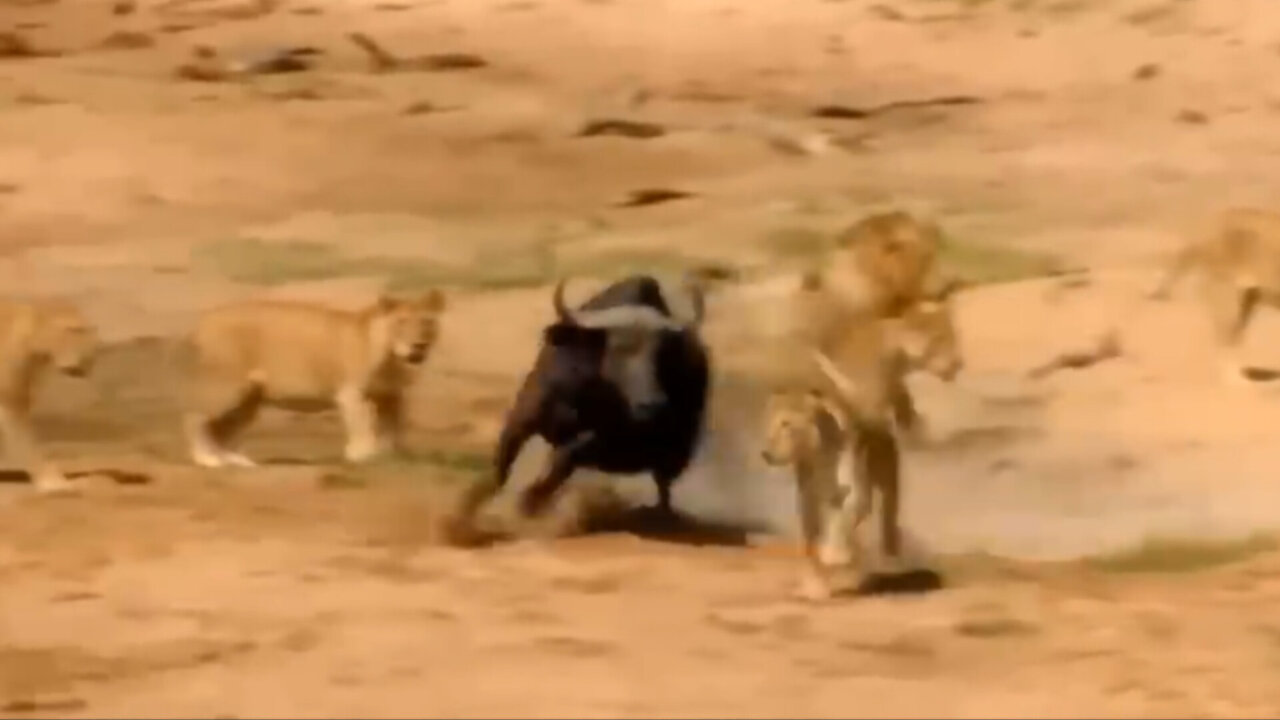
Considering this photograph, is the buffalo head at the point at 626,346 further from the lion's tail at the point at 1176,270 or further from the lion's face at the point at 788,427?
the lion's tail at the point at 1176,270

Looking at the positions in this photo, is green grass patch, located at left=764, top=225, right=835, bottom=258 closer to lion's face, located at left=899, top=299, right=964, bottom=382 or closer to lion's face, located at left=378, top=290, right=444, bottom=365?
lion's face, located at left=378, top=290, right=444, bottom=365

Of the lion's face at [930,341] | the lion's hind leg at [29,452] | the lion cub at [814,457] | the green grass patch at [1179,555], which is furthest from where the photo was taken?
the lion's hind leg at [29,452]

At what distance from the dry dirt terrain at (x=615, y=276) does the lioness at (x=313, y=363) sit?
0.36 feet

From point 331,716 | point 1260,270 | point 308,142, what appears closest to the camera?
point 331,716

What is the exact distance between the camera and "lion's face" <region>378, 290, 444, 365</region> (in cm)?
382

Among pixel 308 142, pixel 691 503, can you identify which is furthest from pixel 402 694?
pixel 308 142

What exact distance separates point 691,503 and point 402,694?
4.32 ft

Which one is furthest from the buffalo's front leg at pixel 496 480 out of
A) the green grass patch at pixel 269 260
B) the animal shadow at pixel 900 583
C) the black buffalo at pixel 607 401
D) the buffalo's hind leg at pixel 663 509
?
the green grass patch at pixel 269 260

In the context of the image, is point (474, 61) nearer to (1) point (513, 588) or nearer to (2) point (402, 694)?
(1) point (513, 588)

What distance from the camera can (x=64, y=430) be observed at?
427 cm

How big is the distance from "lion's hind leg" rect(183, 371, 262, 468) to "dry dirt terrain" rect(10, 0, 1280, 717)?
0.33ft

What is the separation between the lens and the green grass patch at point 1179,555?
3.26 metres

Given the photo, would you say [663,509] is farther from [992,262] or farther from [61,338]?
[992,262]

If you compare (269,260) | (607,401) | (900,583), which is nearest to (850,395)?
(900,583)
